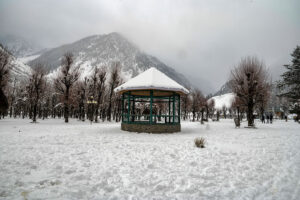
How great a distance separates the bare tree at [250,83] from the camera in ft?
63.9

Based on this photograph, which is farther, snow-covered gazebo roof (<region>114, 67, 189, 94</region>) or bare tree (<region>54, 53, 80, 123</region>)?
bare tree (<region>54, 53, 80, 123</region>)

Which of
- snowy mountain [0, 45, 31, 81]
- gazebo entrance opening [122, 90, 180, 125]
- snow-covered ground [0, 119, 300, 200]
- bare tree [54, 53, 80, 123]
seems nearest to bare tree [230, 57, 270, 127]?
gazebo entrance opening [122, 90, 180, 125]

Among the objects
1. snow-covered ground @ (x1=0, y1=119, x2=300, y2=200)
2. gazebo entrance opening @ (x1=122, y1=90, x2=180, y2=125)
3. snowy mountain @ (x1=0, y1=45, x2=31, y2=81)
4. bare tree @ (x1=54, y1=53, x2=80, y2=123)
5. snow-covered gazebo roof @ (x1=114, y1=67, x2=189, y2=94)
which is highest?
snowy mountain @ (x1=0, y1=45, x2=31, y2=81)

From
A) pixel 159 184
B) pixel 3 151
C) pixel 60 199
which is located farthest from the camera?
pixel 3 151

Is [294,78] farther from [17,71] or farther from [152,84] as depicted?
[17,71]

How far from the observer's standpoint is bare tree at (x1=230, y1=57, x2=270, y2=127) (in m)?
19.5

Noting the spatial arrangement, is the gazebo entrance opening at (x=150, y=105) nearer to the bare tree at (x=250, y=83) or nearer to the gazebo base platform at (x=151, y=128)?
the gazebo base platform at (x=151, y=128)

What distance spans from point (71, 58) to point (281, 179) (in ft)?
90.7

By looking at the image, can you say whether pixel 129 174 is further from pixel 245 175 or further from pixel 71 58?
pixel 71 58

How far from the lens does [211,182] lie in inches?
148

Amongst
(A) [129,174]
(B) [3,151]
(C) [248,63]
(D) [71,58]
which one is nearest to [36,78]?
(D) [71,58]

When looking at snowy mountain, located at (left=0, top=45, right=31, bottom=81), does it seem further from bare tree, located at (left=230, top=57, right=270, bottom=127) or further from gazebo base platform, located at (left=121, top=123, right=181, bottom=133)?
bare tree, located at (left=230, top=57, right=270, bottom=127)

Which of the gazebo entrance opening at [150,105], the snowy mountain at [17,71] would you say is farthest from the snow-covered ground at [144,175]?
the snowy mountain at [17,71]

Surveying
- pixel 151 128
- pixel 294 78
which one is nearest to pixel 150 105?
pixel 151 128
